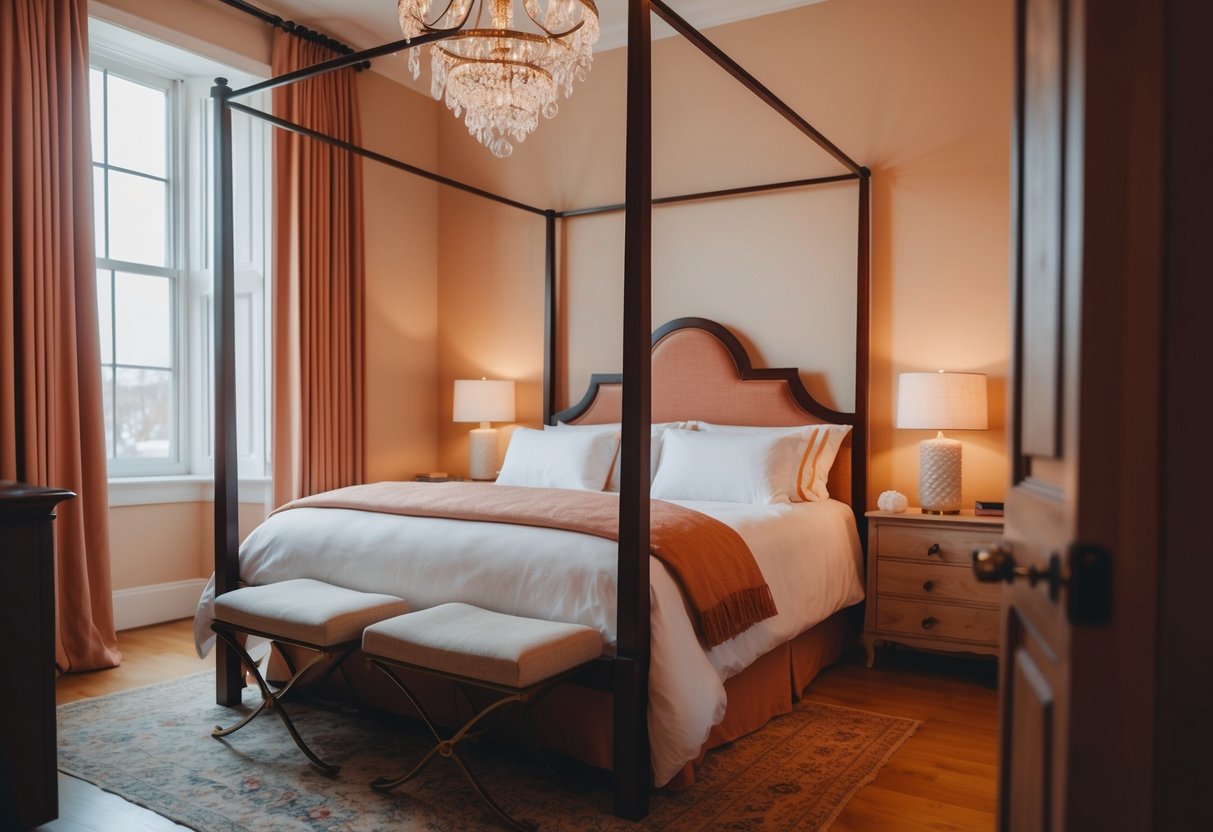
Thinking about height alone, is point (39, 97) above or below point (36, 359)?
above

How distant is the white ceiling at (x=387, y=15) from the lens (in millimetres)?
4570

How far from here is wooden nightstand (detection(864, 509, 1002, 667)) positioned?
11.8ft

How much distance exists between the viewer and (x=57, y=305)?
149 inches

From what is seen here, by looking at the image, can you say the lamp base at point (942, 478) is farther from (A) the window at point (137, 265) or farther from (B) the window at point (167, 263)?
(A) the window at point (137, 265)

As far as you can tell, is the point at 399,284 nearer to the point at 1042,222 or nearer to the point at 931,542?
the point at 931,542

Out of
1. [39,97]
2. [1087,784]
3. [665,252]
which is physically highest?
[39,97]

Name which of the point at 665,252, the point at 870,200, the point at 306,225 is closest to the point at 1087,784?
the point at 870,200

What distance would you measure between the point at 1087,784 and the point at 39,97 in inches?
169

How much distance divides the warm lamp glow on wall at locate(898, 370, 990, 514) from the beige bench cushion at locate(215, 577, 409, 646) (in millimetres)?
2226

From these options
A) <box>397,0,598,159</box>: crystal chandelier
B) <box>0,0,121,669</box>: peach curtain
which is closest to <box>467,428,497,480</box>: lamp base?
<box>0,0,121,669</box>: peach curtain

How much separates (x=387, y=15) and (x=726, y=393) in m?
2.68

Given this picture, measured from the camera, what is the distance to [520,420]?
17.7 feet

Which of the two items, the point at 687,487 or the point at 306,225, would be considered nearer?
the point at 687,487

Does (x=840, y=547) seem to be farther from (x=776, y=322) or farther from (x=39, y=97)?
(x=39, y=97)
